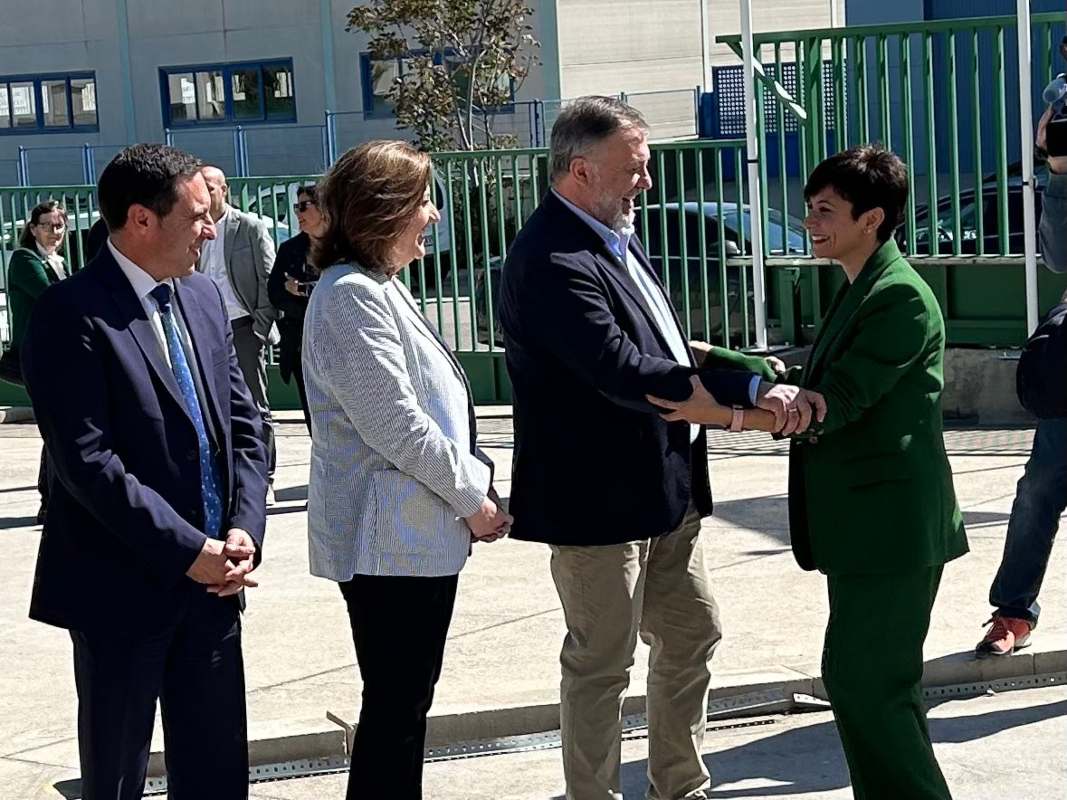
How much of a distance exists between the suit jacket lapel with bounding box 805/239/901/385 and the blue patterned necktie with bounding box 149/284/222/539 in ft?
5.27

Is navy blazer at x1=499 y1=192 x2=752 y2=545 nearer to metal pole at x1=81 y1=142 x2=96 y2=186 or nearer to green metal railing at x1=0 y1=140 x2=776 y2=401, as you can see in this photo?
green metal railing at x1=0 y1=140 x2=776 y2=401

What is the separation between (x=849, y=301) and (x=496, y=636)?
2916mm

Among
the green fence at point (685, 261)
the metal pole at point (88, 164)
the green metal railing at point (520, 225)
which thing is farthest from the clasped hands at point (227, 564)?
the metal pole at point (88, 164)

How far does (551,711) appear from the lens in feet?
20.0

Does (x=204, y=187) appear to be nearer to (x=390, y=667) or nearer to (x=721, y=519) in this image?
(x=390, y=667)

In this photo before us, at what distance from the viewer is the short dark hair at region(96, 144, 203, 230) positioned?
4129 mm

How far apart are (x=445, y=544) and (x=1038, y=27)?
8.01 m

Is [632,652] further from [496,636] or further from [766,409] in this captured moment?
[496,636]

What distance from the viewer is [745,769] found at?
5.66 m

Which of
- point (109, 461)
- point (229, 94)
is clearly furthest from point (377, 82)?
point (109, 461)

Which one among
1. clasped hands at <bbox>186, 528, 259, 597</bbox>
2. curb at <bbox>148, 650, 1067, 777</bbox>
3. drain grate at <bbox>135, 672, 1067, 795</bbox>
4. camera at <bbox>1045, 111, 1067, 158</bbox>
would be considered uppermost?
camera at <bbox>1045, 111, 1067, 158</bbox>

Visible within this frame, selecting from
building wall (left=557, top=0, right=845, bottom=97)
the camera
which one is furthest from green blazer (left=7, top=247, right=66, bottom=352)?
building wall (left=557, top=0, right=845, bottom=97)

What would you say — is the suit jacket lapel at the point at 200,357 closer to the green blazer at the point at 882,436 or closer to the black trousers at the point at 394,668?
the black trousers at the point at 394,668

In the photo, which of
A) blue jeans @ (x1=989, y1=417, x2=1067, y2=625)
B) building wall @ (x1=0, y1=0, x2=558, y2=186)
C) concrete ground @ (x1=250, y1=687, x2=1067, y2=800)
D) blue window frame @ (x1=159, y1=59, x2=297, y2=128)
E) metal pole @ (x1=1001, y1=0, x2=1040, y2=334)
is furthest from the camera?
blue window frame @ (x1=159, y1=59, x2=297, y2=128)
